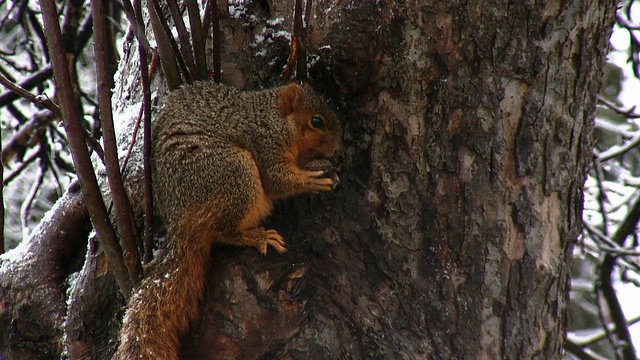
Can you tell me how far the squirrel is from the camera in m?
1.65

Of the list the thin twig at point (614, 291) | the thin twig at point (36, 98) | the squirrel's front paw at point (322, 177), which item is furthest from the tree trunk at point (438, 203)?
the thin twig at point (614, 291)

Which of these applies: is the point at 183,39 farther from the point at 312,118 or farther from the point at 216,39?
the point at 312,118

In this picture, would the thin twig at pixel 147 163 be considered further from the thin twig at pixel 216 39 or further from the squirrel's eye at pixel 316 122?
the squirrel's eye at pixel 316 122

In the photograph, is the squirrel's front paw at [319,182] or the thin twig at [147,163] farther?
the squirrel's front paw at [319,182]

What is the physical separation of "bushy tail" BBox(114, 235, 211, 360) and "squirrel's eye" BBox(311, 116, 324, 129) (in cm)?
52

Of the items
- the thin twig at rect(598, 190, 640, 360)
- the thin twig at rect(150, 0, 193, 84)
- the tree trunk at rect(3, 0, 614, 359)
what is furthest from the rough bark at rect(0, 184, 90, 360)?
the thin twig at rect(598, 190, 640, 360)

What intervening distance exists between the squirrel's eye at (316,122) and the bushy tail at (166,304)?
52cm

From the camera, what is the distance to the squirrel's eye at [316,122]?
6.44ft

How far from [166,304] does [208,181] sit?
34 cm

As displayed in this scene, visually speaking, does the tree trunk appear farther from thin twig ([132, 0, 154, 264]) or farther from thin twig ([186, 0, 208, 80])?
thin twig ([186, 0, 208, 80])

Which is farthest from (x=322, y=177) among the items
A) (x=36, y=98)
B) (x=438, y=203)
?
(x=36, y=98)

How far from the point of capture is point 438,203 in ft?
5.41

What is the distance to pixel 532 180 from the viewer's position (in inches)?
65.4

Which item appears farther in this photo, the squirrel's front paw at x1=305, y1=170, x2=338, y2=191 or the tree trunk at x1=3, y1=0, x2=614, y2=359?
the squirrel's front paw at x1=305, y1=170, x2=338, y2=191
